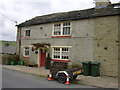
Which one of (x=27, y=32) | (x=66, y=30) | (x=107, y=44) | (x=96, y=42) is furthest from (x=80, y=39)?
(x=27, y=32)

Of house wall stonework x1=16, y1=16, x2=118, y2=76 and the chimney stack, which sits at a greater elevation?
the chimney stack

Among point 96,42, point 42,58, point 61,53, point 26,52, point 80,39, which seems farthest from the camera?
point 26,52

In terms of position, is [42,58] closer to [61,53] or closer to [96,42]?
[61,53]

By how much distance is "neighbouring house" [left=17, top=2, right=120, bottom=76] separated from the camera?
9.99 m

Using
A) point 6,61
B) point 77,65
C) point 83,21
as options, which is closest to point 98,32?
point 83,21

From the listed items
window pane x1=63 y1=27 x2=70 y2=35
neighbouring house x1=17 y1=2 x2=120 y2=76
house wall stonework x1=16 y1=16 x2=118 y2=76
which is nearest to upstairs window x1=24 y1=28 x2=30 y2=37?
neighbouring house x1=17 y1=2 x2=120 y2=76

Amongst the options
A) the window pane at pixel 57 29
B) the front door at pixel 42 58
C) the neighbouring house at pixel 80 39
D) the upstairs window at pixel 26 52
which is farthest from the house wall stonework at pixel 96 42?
the upstairs window at pixel 26 52

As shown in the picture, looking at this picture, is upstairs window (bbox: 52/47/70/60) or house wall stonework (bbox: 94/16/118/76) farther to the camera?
upstairs window (bbox: 52/47/70/60)

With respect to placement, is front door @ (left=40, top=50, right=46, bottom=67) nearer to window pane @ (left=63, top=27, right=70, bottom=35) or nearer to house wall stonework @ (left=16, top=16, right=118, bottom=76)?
house wall stonework @ (left=16, top=16, right=118, bottom=76)

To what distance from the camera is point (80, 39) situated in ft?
37.7

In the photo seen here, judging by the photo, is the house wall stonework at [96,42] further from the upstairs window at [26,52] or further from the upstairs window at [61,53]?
the upstairs window at [26,52]

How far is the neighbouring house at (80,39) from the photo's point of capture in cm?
999

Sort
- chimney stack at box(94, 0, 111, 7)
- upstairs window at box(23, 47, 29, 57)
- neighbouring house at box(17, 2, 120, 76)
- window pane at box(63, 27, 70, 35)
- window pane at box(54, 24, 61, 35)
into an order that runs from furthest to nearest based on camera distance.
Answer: upstairs window at box(23, 47, 29, 57)
chimney stack at box(94, 0, 111, 7)
window pane at box(54, 24, 61, 35)
window pane at box(63, 27, 70, 35)
neighbouring house at box(17, 2, 120, 76)

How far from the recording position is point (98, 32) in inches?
418
